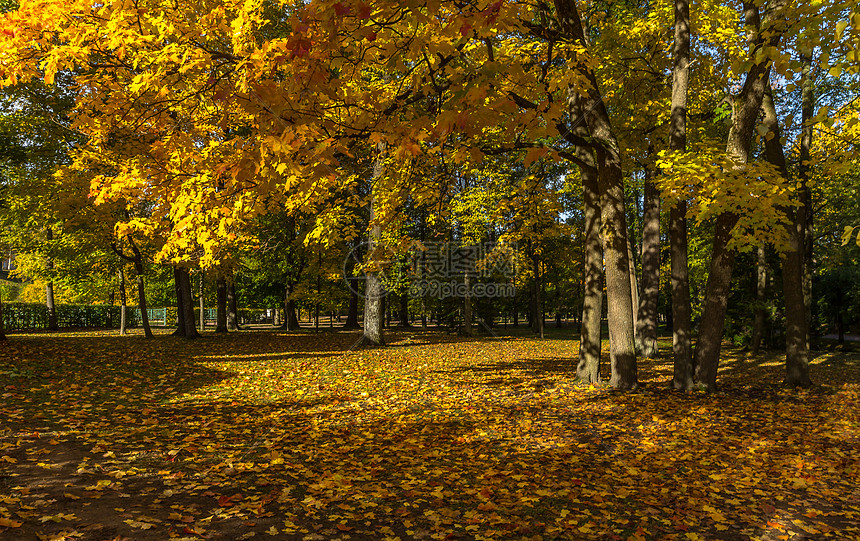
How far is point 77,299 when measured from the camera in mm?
35219

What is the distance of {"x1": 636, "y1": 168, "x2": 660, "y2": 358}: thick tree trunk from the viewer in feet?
41.2

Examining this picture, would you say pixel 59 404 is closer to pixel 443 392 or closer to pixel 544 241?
pixel 443 392

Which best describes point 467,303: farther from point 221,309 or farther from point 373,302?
point 221,309

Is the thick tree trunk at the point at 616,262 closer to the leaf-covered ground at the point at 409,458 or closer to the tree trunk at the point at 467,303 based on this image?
the leaf-covered ground at the point at 409,458

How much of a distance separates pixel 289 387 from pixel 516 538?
7.23m

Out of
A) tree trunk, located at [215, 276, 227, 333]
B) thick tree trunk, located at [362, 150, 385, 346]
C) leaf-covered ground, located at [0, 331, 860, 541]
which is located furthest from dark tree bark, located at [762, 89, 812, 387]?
tree trunk, located at [215, 276, 227, 333]

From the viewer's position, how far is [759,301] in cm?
1695

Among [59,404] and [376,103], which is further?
[59,404]

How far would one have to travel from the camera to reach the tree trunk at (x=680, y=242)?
9930 millimetres

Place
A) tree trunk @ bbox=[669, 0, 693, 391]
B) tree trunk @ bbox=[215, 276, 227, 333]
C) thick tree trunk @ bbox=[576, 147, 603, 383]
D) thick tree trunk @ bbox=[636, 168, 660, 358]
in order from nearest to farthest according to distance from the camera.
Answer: tree trunk @ bbox=[669, 0, 693, 391] → thick tree trunk @ bbox=[576, 147, 603, 383] → thick tree trunk @ bbox=[636, 168, 660, 358] → tree trunk @ bbox=[215, 276, 227, 333]

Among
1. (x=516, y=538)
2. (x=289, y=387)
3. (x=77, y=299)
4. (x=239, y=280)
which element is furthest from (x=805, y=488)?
(x=77, y=299)

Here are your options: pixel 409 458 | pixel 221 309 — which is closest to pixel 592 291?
pixel 409 458

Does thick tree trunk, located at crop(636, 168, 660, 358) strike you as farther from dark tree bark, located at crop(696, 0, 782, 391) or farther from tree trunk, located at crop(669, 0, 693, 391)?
dark tree bark, located at crop(696, 0, 782, 391)

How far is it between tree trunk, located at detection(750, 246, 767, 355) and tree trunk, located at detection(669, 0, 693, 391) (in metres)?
8.98
